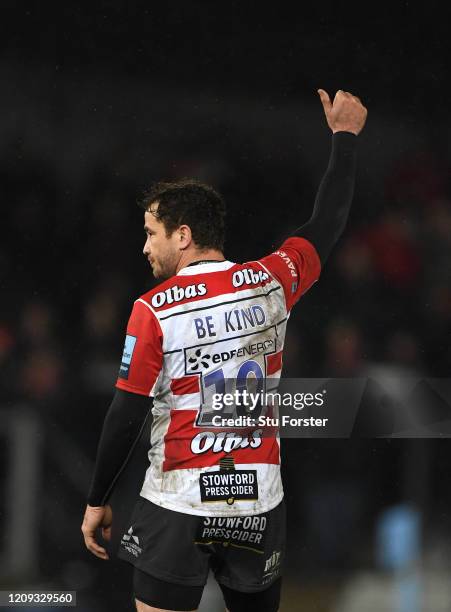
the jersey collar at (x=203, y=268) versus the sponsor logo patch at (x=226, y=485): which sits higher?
the jersey collar at (x=203, y=268)

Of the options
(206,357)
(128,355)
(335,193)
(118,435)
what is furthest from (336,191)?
(118,435)

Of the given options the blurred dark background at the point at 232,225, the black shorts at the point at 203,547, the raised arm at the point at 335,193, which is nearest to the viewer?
the black shorts at the point at 203,547

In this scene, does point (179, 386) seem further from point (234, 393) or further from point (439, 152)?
point (439, 152)

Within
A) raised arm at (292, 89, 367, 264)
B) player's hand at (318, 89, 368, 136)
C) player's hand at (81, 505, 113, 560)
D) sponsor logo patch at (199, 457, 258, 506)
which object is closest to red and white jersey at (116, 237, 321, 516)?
sponsor logo patch at (199, 457, 258, 506)

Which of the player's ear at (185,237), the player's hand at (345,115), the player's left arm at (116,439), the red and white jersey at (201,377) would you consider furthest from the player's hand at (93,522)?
the player's hand at (345,115)

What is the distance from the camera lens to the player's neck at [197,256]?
2143 millimetres

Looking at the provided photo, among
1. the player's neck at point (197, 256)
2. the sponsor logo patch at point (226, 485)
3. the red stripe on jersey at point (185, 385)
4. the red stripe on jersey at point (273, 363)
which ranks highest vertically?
Result: the player's neck at point (197, 256)

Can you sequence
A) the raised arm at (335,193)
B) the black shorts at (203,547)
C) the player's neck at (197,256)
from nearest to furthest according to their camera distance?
the black shorts at (203,547) < the player's neck at (197,256) < the raised arm at (335,193)

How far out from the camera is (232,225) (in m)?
2.93

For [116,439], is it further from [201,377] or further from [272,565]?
[272,565]

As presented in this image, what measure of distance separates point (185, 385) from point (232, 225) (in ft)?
3.25

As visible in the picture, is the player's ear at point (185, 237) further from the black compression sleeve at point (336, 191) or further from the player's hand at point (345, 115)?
the player's hand at point (345, 115)

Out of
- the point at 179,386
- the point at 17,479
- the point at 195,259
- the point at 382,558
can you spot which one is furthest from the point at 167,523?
the point at 382,558

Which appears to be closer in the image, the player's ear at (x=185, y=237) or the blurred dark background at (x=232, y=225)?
the player's ear at (x=185, y=237)
